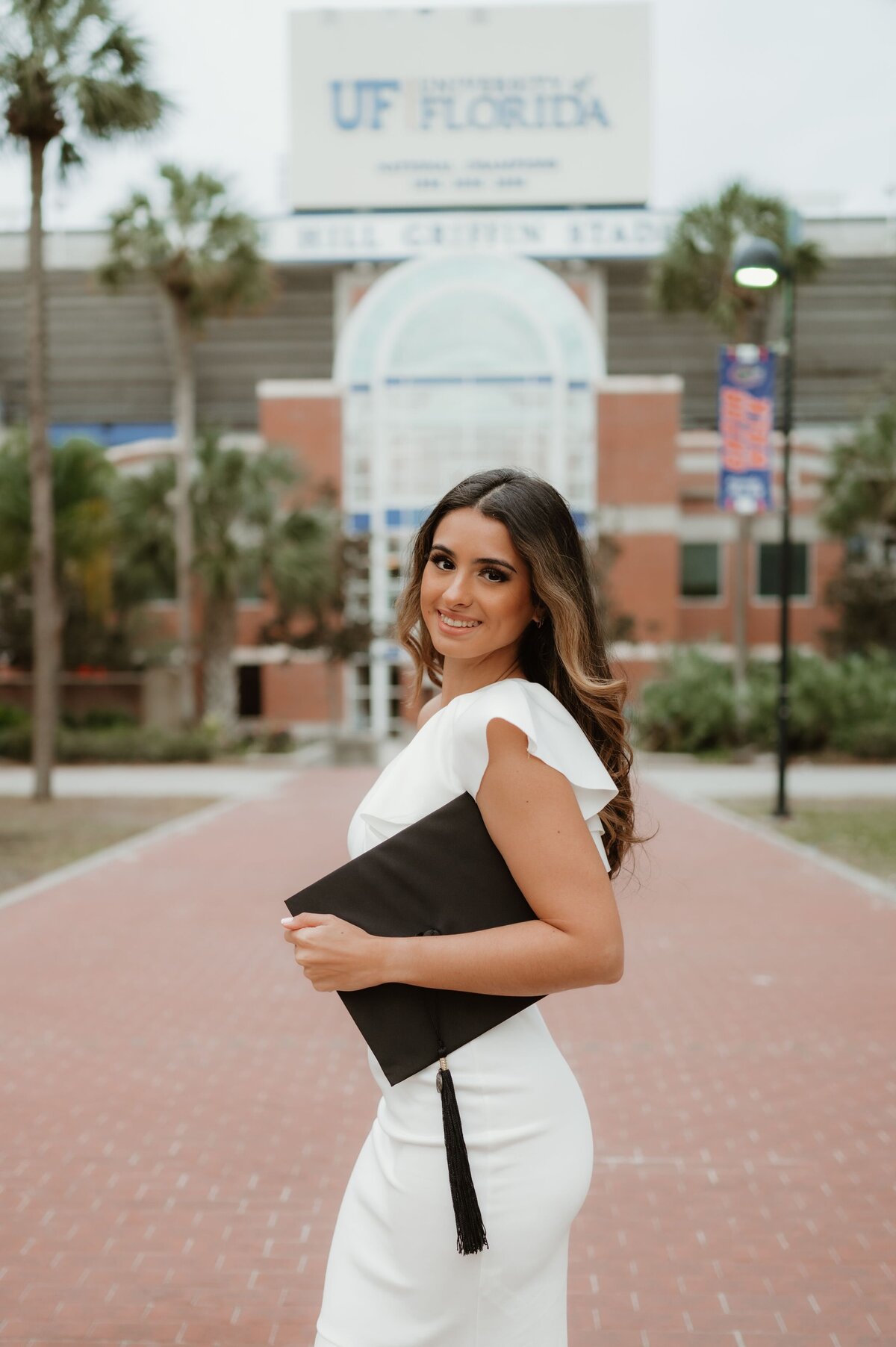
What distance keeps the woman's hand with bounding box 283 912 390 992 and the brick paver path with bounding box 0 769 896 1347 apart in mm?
763

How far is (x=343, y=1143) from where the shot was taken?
16.0 ft

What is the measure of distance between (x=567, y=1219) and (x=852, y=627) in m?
36.4

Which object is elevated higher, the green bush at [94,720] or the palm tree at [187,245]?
the palm tree at [187,245]

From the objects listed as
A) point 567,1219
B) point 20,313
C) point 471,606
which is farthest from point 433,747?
point 20,313

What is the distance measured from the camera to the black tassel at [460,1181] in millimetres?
1703

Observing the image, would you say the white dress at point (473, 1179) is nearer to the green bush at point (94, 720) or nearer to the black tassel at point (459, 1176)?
the black tassel at point (459, 1176)

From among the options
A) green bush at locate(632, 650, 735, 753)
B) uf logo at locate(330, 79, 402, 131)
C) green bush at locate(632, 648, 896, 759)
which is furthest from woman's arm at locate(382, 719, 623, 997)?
uf logo at locate(330, 79, 402, 131)

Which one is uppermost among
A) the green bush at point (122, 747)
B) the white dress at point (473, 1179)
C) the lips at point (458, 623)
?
the lips at point (458, 623)

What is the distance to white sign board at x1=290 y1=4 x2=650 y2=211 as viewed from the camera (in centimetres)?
4581

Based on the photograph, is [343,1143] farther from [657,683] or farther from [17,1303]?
[657,683]

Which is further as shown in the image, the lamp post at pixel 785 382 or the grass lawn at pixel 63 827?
the lamp post at pixel 785 382

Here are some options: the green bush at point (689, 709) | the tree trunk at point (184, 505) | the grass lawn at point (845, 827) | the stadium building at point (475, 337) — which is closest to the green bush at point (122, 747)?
the tree trunk at point (184, 505)

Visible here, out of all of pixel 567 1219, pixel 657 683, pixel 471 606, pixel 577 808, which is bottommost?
pixel 657 683

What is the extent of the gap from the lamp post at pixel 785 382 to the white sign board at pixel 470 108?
106ft
